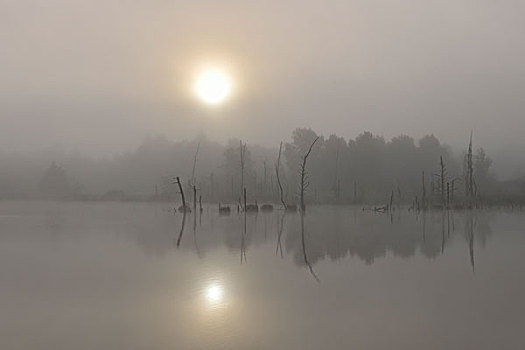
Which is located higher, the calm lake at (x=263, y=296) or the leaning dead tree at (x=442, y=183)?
the leaning dead tree at (x=442, y=183)

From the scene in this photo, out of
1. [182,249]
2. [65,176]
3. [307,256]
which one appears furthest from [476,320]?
[65,176]

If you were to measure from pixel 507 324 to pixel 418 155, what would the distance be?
2680 inches

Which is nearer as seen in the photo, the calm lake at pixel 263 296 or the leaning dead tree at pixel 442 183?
the calm lake at pixel 263 296

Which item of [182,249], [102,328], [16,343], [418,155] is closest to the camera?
[16,343]

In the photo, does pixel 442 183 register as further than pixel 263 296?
Yes

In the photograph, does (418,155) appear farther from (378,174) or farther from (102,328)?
(102,328)

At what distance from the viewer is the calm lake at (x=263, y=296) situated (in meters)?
5.79

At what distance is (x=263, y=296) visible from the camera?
8.03 meters

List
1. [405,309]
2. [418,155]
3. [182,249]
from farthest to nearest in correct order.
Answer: [418,155] → [182,249] → [405,309]

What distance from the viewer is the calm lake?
5.79 metres

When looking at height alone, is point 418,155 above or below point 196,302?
above

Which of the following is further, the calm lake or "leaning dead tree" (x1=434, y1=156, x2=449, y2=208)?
"leaning dead tree" (x1=434, y1=156, x2=449, y2=208)

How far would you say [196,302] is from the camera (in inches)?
299

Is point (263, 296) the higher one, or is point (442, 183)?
point (442, 183)
